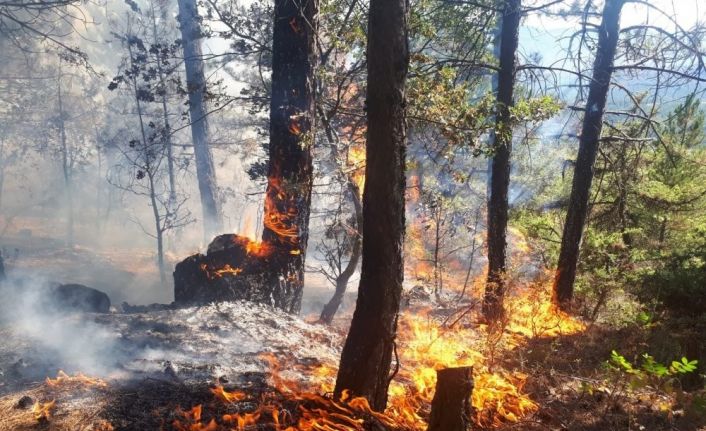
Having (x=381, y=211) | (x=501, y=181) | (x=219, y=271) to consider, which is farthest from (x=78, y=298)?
(x=501, y=181)

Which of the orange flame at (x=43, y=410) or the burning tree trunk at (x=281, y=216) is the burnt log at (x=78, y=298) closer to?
the burning tree trunk at (x=281, y=216)

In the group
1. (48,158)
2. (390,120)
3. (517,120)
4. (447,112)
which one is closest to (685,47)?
(517,120)

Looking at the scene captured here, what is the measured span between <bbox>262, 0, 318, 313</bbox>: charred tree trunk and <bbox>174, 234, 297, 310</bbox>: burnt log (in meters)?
0.16

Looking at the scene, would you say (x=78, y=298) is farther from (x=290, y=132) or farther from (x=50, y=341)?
(x=290, y=132)

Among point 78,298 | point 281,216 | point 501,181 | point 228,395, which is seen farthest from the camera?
point 501,181

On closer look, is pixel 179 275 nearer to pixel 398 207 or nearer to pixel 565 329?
pixel 398 207

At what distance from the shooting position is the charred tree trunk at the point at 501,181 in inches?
356

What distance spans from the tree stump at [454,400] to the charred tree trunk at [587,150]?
799cm

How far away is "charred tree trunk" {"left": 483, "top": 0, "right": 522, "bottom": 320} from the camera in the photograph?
9047mm

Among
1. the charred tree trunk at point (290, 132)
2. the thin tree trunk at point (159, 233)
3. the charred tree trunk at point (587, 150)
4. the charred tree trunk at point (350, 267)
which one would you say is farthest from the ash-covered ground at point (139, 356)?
the thin tree trunk at point (159, 233)

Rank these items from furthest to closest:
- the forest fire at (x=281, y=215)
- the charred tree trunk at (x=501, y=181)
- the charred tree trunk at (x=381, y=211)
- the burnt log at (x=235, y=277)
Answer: the charred tree trunk at (x=501, y=181), the burnt log at (x=235, y=277), the forest fire at (x=281, y=215), the charred tree trunk at (x=381, y=211)

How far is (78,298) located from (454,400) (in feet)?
24.2

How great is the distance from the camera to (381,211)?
4.09m

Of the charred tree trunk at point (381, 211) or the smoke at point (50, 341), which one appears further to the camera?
the smoke at point (50, 341)
